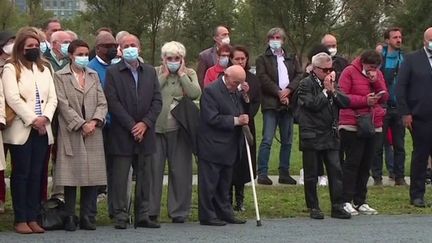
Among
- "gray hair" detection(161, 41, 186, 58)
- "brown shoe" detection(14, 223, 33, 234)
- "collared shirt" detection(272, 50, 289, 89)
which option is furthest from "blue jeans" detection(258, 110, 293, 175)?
"brown shoe" detection(14, 223, 33, 234)

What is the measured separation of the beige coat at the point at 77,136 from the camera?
900 centimetres

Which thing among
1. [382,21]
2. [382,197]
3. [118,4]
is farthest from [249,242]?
[382,21]

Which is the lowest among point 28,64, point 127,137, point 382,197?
point 382,197

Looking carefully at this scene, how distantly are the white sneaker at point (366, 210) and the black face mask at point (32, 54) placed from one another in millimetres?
4455

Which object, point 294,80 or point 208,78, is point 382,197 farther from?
point 208,78

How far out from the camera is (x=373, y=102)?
10492 mm

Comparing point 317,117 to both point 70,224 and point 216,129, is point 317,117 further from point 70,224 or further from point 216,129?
point 70,224

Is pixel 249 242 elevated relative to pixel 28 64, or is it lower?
lower

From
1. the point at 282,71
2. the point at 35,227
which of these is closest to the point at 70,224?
the point at 35,227

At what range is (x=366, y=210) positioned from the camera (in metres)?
10.6

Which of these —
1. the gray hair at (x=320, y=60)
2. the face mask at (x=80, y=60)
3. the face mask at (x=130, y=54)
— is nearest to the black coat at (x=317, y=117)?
the gray hair at (x=320, y=60)

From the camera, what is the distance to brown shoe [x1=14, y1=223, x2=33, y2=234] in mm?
8766

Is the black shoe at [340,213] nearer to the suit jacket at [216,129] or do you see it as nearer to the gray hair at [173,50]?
the suit jacket at [216,129]

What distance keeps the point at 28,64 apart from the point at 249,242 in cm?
298
